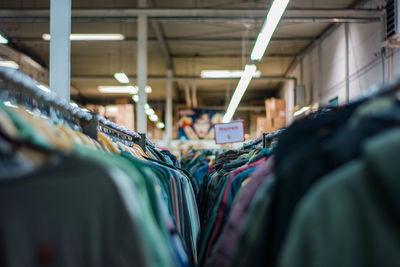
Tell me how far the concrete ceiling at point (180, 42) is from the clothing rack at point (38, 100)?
576cm

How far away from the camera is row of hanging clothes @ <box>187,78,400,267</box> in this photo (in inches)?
33.6

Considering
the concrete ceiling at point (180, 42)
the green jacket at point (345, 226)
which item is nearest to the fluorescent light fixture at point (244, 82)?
the concrete ceiling at point (180, 42)

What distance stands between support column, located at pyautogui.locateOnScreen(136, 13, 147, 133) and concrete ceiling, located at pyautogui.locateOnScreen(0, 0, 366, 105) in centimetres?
49

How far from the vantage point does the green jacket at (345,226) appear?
86 cm

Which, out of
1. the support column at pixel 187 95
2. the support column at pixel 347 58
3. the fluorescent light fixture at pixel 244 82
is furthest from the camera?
the support column at pixel 187 95

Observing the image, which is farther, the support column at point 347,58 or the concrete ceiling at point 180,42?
the concrete ceiling at point 180,42

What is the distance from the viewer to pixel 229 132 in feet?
17.3

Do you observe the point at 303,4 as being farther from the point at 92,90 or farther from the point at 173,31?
the point at 92,90

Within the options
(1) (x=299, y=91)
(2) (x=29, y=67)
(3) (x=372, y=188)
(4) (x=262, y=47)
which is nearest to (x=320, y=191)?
(3) (x=372, y=188)

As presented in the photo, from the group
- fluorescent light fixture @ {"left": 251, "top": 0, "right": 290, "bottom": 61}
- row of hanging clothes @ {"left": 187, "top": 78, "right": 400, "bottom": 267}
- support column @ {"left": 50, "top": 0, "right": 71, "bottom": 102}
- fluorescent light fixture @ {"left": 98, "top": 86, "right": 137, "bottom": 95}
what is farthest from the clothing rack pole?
fluorescent light fixture @ {"left": 98, "top": 86, "right": 137, "bottom": 95}

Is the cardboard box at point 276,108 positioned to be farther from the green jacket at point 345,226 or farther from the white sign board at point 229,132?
the green jacket at point 345,226

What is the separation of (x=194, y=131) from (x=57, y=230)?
15.6m

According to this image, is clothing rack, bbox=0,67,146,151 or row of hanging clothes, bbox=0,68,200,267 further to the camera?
clothing rack, bbox=0,67,146,151

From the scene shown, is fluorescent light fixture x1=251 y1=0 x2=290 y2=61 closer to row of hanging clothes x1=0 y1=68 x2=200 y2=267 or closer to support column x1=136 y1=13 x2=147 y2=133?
support column x1=136 y1=13 x2=147 y2=133
